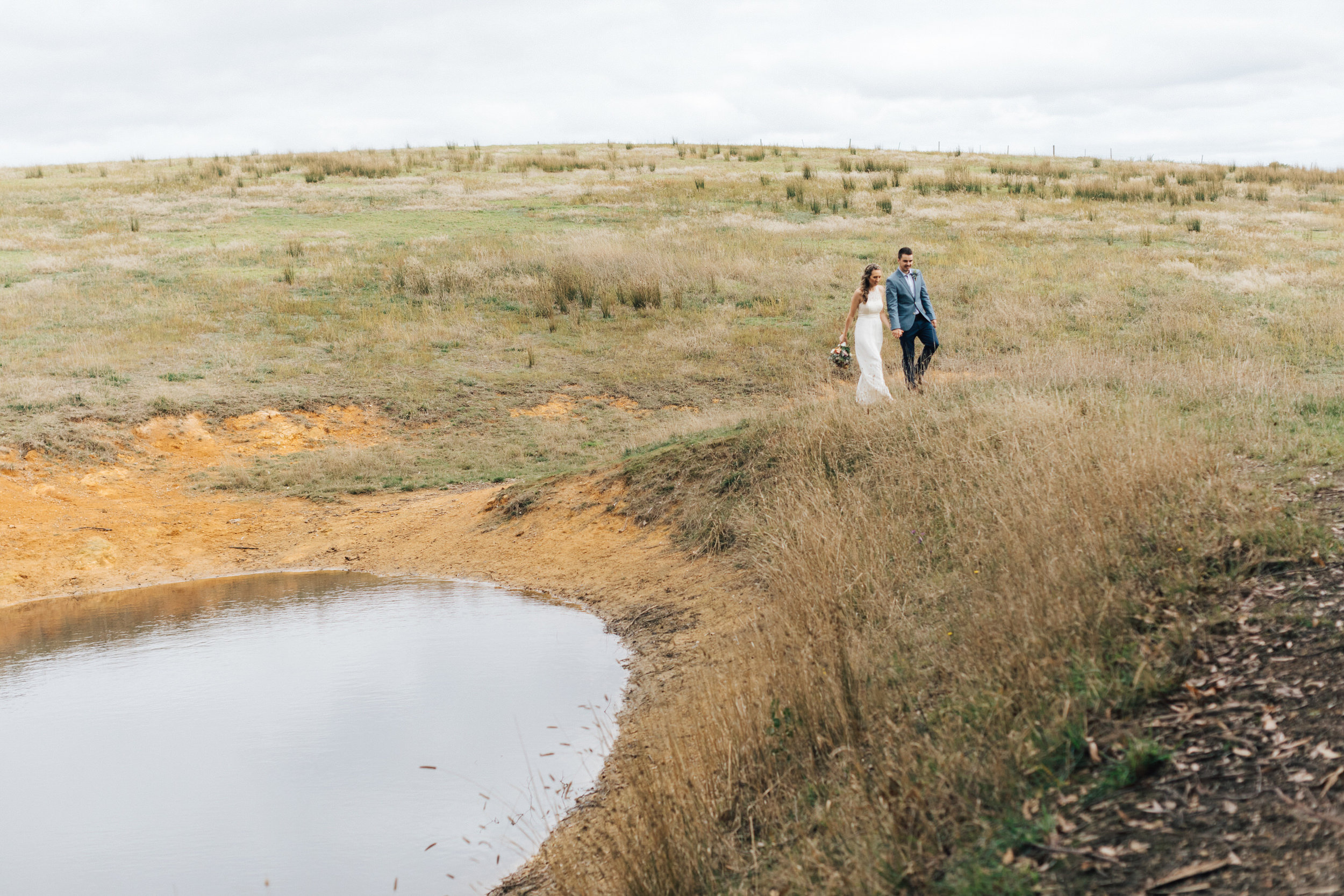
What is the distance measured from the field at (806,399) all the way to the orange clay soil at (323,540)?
0.44m

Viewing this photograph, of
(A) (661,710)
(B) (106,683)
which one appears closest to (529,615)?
(A) (661,710)

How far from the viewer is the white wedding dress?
11305 mm

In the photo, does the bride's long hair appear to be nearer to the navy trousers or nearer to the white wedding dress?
the white wedding dress

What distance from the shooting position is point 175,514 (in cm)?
1294

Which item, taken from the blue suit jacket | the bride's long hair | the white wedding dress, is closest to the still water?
the white wedding dress

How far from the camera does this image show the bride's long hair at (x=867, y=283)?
11.4 meters

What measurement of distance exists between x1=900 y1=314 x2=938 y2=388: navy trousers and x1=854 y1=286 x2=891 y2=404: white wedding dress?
41cm

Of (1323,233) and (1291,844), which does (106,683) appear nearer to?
(1291,844)

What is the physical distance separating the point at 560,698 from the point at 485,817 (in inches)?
70.6

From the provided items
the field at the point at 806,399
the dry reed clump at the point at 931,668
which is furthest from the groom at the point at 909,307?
the dry reed clump at the point at 931,668

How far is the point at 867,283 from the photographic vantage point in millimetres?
11570

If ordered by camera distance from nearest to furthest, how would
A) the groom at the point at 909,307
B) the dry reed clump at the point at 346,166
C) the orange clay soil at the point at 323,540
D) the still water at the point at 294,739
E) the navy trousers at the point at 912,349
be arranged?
the still water at the point at 294,739
the orange clay soil at the point at 323,540
the groom at the point at 909,307
the navy trousers at the point at 912,349
the dry reed clump at the point at 346,166

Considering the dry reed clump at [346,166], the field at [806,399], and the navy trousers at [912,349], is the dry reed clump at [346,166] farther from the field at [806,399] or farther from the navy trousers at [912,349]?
the navy trousers at [912,349]

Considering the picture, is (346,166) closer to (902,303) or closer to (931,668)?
(902,303)
